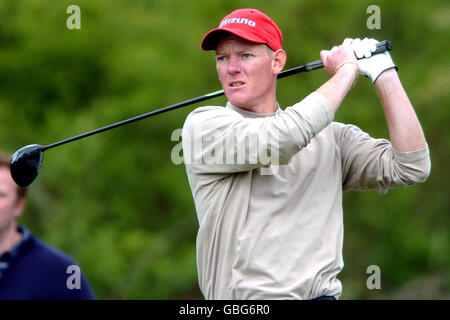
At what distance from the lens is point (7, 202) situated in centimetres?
562

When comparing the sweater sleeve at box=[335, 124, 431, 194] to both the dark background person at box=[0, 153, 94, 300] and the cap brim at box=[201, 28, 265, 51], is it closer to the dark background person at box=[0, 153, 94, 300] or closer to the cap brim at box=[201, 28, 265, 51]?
the cap brim at box=[201, 28, 265, 51]

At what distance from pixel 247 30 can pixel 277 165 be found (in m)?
0.62

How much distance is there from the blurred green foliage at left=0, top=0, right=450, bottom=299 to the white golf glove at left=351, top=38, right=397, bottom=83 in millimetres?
7863

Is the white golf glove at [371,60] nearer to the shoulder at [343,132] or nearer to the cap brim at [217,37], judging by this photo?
the shoulder at [343,132]

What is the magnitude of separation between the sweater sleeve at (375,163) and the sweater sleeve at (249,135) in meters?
0.41

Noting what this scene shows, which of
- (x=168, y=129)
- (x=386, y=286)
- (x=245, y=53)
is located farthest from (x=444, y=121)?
(x=245, y=53)

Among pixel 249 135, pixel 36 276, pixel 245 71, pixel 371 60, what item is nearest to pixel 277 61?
pixel 245 71

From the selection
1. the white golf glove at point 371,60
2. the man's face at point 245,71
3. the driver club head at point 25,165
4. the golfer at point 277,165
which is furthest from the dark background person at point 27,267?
the white golf glove at point 371,60

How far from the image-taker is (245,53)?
4098 mm

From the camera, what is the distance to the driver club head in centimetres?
438

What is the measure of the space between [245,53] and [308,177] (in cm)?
62

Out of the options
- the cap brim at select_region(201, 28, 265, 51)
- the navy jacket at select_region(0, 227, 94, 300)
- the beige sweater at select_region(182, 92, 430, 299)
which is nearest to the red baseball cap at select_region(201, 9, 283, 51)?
the cap brim at select_region(201, 28, 265, 51)
